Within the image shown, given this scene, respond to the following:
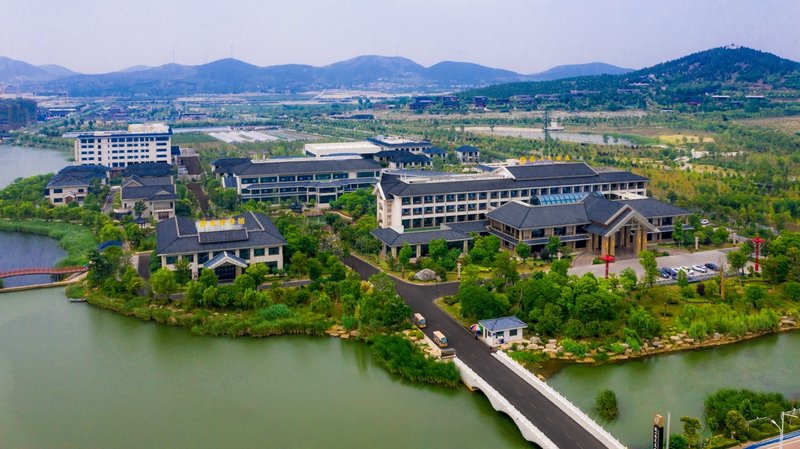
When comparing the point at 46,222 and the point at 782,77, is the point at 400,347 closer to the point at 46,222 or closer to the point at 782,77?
the point at 46,222

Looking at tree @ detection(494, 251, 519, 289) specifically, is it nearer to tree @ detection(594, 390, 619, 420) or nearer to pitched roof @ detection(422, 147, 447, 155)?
tree @ detection(594, 390, 619, 420)

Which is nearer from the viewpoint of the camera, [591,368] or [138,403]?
[138,403]

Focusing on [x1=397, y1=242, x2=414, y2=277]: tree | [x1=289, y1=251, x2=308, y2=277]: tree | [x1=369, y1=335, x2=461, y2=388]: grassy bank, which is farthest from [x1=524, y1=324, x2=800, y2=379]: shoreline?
[x1=289, y1=251, x2=308, y2=277]: tree

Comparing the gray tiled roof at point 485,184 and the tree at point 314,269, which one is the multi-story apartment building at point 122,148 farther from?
the tree at point 314,269

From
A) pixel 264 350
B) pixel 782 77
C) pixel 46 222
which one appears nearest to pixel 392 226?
pixel 264 350

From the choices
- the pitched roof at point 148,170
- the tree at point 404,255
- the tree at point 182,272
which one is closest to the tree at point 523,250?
the tree at point 404,255

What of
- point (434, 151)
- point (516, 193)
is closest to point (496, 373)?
point (516, 193)

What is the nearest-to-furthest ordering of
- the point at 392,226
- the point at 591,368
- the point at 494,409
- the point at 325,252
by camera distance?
1. the point at 494,409
2. the point at 591,368
3. the point at 325,252
4. the point at 392,226
